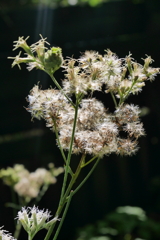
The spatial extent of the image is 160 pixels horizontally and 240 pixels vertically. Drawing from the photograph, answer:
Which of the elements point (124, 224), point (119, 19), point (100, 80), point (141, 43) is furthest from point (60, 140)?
point (119, 19)

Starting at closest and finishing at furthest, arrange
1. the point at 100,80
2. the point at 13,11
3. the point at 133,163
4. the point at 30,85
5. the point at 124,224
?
1. the point at 100,80
2. the point at 124,224
3. the point at 30,85
4. the point at 13,11
5. the point at 133,163

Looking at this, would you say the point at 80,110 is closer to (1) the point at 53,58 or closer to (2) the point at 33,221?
(1) the point at 53,58

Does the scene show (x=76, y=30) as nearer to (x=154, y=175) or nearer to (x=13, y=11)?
(x=13, y=11)

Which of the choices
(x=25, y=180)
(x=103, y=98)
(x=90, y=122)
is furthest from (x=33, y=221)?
(x=103, y=98)

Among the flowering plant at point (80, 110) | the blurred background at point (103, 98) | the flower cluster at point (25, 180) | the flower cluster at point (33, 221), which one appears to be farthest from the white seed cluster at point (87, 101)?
the blurred background at point (103, 98)

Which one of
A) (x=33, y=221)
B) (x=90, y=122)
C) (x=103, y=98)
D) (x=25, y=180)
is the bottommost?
(x=33, y=221)

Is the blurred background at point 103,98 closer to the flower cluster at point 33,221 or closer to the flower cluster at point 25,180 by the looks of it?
the flower cluster at point 25,180

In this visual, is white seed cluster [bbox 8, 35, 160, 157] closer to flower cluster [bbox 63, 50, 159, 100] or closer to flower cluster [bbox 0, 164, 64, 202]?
flower cluster [bbox 63, 50, 159, 100]
